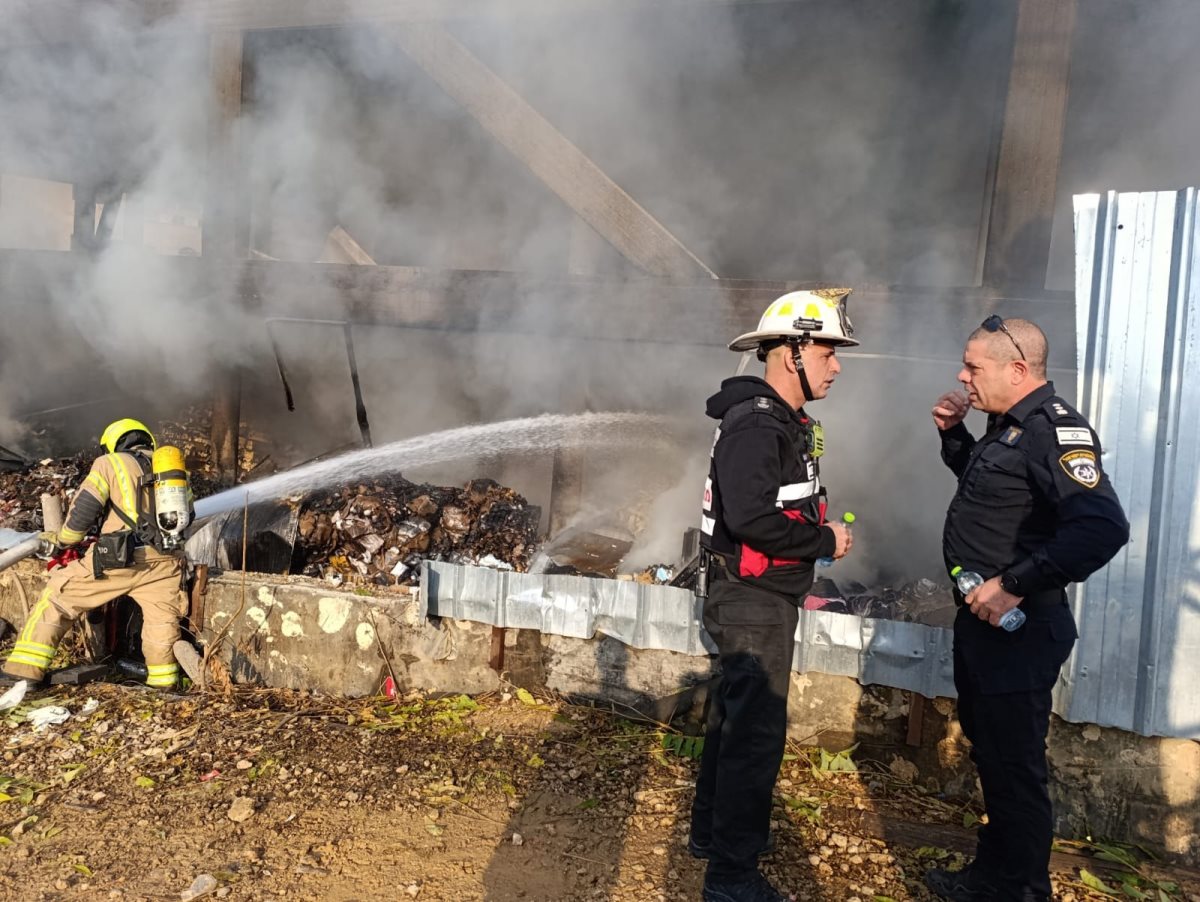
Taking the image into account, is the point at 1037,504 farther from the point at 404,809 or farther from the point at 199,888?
the point at 199,888

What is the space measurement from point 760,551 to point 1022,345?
96cm

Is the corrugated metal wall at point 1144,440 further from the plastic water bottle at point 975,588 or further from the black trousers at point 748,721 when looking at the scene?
the black trousers at point 748,721

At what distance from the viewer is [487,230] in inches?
321

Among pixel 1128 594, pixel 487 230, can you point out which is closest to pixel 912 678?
pixel 1128 594

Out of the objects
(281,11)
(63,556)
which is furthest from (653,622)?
(281,11)

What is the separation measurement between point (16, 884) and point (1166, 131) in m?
7.62

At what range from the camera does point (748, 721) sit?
2312 millimetres

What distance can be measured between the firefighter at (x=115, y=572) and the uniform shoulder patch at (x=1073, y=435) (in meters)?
4.38

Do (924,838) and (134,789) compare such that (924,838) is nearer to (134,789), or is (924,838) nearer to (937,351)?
(937,351)

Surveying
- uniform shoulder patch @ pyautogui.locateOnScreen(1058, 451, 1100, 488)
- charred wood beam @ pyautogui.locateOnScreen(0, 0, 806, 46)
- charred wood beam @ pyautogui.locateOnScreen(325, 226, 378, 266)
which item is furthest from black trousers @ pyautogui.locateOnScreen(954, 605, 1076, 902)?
charred wood beam @ pyautogui.locateOnScreen(325, 226, 378, 266)

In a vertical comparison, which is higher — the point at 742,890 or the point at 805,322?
the point at 805,322

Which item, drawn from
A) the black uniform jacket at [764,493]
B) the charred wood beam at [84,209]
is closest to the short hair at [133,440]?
the charred wood beam at [84,209]

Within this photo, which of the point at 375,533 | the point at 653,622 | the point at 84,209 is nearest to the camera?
the point at 653,622

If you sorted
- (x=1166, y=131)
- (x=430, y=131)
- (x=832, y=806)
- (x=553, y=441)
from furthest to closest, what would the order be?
(x=430, y=131)
(x=553, y=441)
(x=1166, y=131)
(x=832, y=806)
